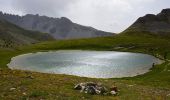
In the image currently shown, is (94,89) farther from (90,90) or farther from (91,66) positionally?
(91,66)

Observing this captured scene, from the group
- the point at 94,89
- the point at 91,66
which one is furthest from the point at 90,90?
the point at 91,66

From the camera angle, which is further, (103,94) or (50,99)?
(103,94)

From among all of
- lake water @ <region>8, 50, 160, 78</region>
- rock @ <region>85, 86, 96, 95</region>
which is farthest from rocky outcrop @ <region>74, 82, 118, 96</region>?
lake water @ <region>8, 50, 160, 78</region>

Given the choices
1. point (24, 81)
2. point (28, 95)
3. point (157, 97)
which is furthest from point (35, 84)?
point (157, 97)

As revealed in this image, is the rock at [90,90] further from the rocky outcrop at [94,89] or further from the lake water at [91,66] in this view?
the lake water at [91,66]

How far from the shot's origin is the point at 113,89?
32.6m

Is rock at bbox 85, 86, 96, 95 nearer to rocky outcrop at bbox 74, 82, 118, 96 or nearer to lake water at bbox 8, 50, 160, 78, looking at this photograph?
rocky outcrop at bbox 74, 82, 118, 96

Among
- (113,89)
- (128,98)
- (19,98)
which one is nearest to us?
(19,98)

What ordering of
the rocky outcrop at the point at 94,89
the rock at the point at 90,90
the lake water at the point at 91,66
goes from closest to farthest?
the rock at the point at 90,90
the rocky outcrop at the point at 94,89
the lake water at the point at 91,66

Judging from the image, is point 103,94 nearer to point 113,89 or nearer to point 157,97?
point 113,89

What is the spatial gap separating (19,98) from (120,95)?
975cm

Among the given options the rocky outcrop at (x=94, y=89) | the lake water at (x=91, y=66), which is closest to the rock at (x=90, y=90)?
the rocky outcrop at (x=94, y=89)

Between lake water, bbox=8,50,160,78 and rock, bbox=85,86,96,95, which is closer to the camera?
rock, bbox=85,86,96,95

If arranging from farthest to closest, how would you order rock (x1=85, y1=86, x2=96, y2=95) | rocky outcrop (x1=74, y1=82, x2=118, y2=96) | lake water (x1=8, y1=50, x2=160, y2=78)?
1. lake water (x1=8, y1=50, x2=160, y2=78)
2. rocky outcrop (x1=74, y1=82, x2=118, y2=96)
3. rock (x1=85, y1=86, x2=96, y2=95)
